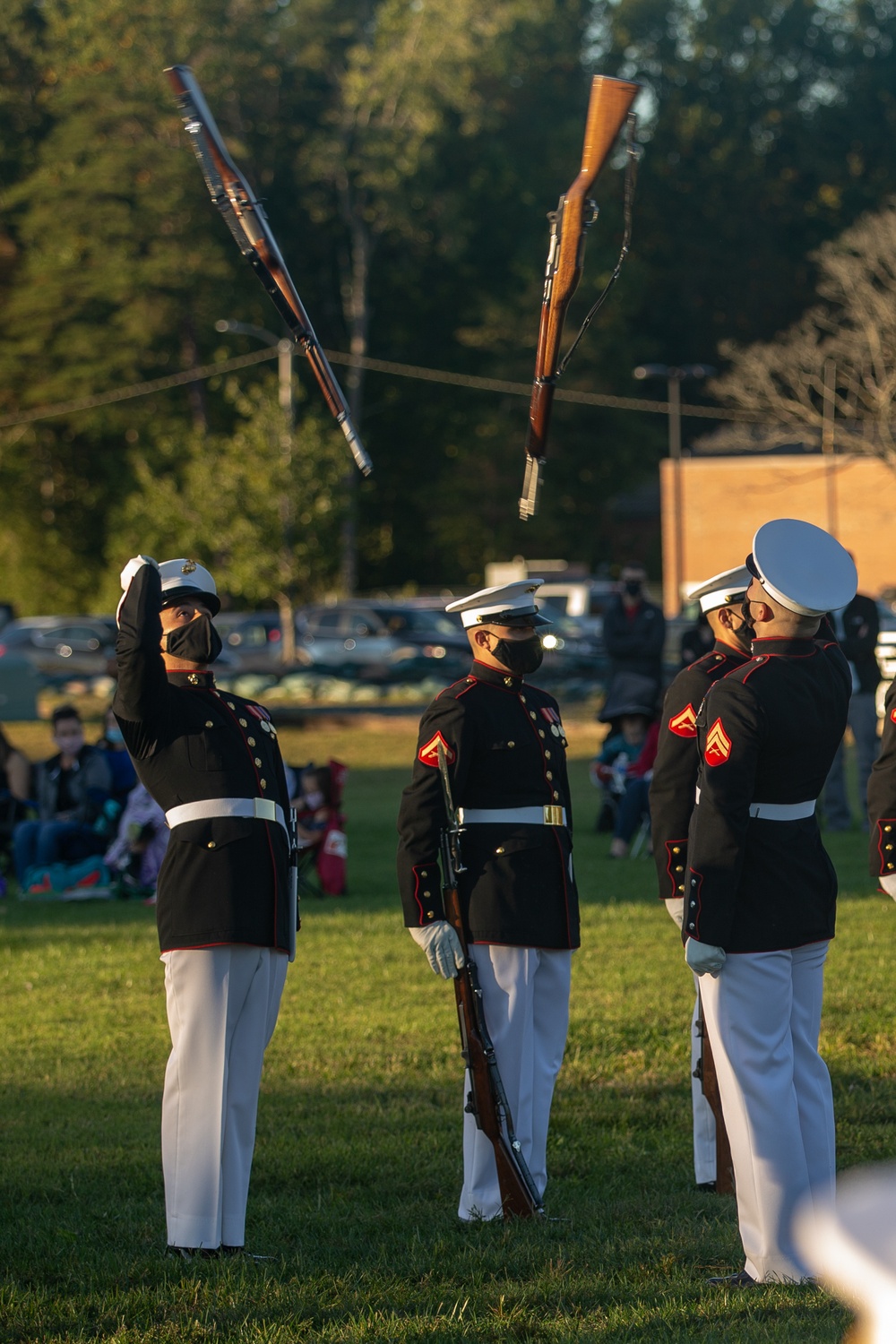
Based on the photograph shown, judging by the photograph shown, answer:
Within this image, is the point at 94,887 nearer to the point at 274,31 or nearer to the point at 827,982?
the point at 827,982

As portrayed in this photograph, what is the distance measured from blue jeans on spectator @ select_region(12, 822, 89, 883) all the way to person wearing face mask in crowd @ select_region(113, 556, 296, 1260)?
7.99 metres

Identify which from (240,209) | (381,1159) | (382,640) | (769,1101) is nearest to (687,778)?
(769,1101)

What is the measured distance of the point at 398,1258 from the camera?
530cm

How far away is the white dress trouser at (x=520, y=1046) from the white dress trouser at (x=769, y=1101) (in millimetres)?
878

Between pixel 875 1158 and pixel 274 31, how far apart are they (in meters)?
60.8

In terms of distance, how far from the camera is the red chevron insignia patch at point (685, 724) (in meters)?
5.79

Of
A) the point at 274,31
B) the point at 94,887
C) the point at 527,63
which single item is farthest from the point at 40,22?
the point at 94,887

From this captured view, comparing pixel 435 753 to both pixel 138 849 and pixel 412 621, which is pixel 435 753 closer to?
pixel 138 849

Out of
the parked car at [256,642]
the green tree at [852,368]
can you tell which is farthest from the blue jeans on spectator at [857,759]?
the green tree at [852,368]

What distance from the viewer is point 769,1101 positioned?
16.3 feet

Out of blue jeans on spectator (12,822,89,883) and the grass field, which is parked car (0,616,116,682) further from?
the grass field

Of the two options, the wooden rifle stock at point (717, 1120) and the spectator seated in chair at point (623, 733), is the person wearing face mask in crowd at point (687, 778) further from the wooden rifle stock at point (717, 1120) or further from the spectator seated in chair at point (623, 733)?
the spectator seated in chair at point (623, 733)

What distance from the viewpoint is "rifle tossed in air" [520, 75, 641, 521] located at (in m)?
4.63

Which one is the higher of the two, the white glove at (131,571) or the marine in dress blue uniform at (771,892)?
the white glove at (131,571)
